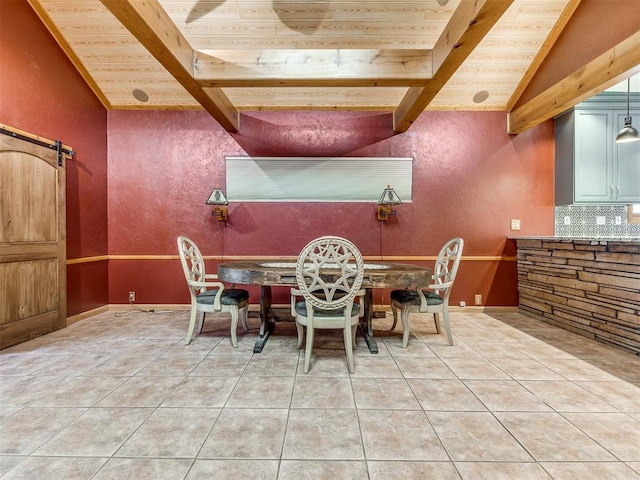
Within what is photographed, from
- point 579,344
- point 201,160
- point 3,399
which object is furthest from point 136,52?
point 579,344

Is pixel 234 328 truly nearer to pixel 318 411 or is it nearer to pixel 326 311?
pixel 326 311

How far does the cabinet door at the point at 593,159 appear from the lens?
3541mm

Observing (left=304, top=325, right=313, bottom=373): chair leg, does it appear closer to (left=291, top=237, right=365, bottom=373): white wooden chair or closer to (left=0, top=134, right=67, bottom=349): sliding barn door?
(left=291, top=237, right=365, bottom=373): white wooden chair

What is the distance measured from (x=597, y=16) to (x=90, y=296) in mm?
6118

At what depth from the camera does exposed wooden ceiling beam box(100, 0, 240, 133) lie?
6.04 ft

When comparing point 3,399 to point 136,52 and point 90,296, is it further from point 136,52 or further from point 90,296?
point 136,52

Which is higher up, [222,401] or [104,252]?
[104,252]

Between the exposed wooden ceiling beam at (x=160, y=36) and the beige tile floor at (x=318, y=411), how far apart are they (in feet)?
7.75

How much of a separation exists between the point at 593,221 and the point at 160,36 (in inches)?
202

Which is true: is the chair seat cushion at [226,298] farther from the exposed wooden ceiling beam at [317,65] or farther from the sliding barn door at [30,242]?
the exposed wooden ceiling beam at [317,65]

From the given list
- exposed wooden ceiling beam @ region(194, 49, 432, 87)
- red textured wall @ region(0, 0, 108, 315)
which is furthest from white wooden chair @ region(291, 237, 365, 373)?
red textured wall @ region(0, 0, 108, 315)

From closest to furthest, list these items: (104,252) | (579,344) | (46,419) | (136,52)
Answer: (46,419)
(579,344)
(136,52)
(104,252)

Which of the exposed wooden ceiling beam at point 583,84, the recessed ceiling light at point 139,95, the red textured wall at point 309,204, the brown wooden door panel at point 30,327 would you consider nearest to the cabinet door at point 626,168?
the red textured wall at point 309,204

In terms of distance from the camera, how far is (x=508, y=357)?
245 centimetres
